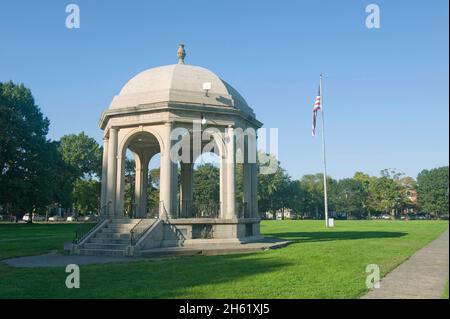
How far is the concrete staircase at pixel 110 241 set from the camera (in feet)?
58.2

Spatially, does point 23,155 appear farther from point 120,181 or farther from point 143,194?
point 120,181

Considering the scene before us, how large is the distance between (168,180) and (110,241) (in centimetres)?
385

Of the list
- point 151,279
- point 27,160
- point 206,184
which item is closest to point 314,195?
point 206,184

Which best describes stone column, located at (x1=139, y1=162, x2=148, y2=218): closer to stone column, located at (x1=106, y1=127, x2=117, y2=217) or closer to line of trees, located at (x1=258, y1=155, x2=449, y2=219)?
stone column, located at (x1=106, y1=127, x2=117, y2=217)

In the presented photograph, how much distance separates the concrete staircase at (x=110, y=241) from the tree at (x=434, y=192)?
103848mm

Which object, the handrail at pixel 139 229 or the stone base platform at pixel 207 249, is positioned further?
the handrail at pixel 139 229

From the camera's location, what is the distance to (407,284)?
403 inches

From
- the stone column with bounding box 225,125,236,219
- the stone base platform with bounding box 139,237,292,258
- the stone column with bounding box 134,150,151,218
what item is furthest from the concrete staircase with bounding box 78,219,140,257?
the stone column with bounding box 134,150,151,218

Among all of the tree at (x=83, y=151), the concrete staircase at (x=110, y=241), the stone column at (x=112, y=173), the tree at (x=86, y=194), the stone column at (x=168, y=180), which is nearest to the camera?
the concrete staircase at (x=110, y=241)

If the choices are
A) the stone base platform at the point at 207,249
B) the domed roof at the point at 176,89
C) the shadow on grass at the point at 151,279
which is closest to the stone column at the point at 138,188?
the domed roof at the point at 176,89

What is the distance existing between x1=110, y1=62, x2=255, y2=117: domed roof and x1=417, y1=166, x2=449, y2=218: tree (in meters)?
99.6

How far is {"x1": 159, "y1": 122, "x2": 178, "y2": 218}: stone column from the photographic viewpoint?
1991 cm

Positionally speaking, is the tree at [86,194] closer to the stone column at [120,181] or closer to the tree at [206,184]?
the tree at [206,184]
